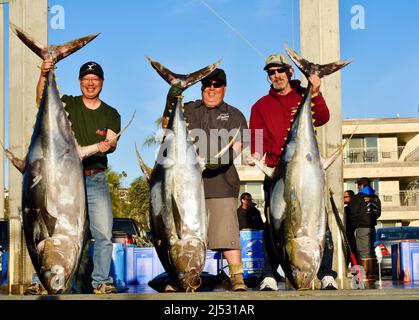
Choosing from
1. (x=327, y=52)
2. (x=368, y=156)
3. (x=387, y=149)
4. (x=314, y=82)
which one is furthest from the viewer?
(x=387, y=149)

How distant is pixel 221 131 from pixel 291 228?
0.85m

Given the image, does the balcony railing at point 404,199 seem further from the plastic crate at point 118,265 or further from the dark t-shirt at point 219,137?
the dark t-shirt at point 219,137

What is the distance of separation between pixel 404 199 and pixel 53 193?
34.3m

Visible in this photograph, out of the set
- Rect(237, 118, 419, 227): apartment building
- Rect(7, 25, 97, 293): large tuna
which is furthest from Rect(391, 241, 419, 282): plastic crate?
Rect(237, 118, 419, 227): apartment building

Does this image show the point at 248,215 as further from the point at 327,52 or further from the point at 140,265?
the point at 327,52

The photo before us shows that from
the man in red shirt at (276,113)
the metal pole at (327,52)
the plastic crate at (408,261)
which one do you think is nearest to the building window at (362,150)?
the plastic crate at (408,261)

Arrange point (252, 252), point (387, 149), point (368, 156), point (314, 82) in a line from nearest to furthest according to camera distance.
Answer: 1. point (314, 82)
2. point (252, 252)
3. point (368, 156)
4. point (387, 149)

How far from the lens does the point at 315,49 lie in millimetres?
4902

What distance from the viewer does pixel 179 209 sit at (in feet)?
12.3

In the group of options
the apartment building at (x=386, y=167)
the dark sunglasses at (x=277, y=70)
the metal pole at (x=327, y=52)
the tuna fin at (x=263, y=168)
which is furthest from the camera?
the apartment building at (x=386, y=167)

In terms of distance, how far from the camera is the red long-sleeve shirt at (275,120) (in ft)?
14.1

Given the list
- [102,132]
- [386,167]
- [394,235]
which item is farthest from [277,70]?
[386,167]
